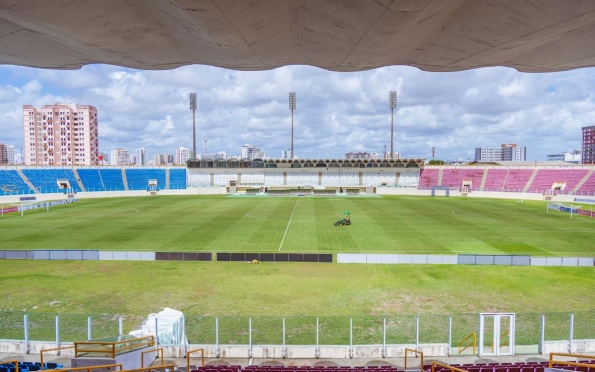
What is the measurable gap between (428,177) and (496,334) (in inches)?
2897

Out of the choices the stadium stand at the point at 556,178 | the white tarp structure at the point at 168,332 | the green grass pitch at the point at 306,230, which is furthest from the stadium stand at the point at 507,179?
the white tarp structure at the point at 168,332

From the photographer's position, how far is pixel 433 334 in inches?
411

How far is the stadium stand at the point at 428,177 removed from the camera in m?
77.9

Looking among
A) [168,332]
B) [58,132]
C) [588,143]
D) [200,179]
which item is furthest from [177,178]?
[588,143]

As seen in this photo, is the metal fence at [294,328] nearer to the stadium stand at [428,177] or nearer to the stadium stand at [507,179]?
the stadium stand at [507,179]

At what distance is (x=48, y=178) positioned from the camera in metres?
65.9

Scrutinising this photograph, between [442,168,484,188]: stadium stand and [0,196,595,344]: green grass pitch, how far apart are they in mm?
36273

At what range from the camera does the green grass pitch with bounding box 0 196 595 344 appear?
10.7m

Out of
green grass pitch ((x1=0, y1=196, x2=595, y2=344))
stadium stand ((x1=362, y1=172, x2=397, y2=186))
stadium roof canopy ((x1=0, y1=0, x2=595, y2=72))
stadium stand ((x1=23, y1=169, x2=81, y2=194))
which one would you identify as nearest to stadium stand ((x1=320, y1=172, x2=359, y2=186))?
stadium stand ((x1=362, y1=172, x2=397, y2=186))

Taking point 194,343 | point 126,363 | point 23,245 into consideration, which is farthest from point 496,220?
point 23,245

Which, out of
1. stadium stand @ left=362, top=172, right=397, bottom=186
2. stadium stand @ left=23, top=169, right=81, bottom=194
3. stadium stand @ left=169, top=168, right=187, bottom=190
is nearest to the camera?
stadium stand @ left=23, top=169, right=81, bottom=194

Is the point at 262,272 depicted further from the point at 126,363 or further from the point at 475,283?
the point at 126,363

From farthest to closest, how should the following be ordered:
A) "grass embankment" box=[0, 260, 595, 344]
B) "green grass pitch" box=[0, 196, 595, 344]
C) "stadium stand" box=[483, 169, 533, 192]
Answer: "stadium stand" box=[483, 169, 533, 192]
"green grass pitch" box=[0, 196, 595, 344]
"grass embankment" box=[0, 260, 595, 344]

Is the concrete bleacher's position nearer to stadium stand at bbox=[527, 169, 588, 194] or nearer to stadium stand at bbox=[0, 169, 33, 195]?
stadium stand at bbox=[527, 169, 588, 194]
